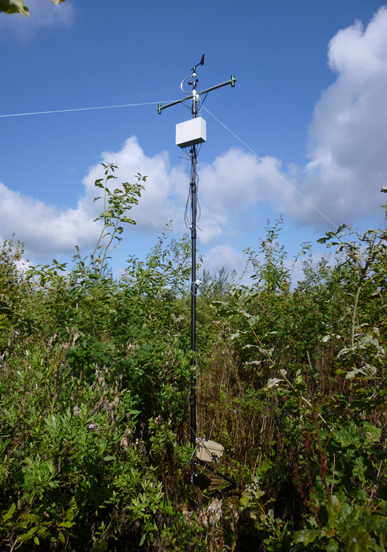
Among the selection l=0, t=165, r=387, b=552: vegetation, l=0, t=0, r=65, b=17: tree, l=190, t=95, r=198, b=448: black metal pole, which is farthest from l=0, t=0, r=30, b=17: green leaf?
l=190, t=95, r=198, b=448: black metal pole

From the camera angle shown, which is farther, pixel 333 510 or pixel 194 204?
pixel 194 204

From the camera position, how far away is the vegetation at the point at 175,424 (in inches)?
49.6

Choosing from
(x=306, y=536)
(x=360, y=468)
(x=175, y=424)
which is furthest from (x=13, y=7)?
(x=175, y=424)

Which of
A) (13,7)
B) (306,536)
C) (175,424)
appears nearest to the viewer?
(13,7)

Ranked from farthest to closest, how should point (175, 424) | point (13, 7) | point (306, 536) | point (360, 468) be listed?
point (175, 424) < point (360, 468) < point (306, 536) < point (13, 7)

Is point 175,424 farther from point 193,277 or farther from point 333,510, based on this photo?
point 333,510

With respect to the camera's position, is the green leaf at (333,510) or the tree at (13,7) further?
the green leaf at (333,510)

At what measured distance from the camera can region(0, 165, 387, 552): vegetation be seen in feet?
4.13

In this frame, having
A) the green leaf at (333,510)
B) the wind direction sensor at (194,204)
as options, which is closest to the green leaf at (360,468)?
the green leaf at (333,510)

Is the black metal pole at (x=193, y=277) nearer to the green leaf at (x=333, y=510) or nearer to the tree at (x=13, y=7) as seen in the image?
the green leaf at (x=333, y=510)

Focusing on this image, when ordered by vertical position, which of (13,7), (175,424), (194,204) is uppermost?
(194,204)

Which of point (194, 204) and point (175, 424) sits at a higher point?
point (194, 204)

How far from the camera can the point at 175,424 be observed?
2.52m

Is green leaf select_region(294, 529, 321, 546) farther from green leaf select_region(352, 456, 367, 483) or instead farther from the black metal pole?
the black metal pole
